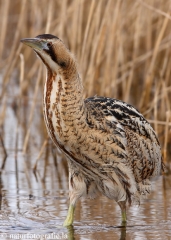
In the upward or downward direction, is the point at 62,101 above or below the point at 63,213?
above

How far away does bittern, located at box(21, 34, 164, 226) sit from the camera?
3508 millimetres

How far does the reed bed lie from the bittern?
3.95 feet

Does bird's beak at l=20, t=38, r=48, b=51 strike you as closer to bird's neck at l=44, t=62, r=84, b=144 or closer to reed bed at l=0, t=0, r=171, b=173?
bird's neck at l=44, t=62, r=84, b=144

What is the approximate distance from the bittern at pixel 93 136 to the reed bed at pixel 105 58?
47.4 inches

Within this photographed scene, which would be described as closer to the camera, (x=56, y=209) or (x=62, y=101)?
(x=62, y=101)

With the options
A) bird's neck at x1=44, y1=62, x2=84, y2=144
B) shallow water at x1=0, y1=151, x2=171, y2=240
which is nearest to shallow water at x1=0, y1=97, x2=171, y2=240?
shallow water at x1=0, y1=151, x2=171, y2=240

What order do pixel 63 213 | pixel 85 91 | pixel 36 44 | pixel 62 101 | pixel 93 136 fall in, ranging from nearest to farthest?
pixel 36 44 < pixel 62 101 < pixel 93 136 < pixel 63 213 < pixel 85 91

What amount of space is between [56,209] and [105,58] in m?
2.64

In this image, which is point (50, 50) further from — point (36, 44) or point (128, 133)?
point (128, 133)

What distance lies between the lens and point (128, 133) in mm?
4031

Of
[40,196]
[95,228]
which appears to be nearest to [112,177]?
[95,228]

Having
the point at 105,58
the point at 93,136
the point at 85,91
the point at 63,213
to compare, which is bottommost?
the point at 63,213

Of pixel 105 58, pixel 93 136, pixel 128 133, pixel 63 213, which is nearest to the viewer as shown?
pixel 93 136

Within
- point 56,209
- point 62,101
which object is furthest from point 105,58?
point 62,101
